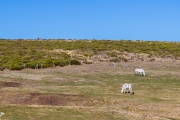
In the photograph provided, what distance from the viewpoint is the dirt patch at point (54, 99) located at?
73.2 feet

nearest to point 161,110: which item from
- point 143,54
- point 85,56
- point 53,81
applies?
point 53,81

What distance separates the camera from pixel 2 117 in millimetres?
17203

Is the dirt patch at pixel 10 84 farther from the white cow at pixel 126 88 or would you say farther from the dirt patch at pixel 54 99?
the white cow at pixel 126 88

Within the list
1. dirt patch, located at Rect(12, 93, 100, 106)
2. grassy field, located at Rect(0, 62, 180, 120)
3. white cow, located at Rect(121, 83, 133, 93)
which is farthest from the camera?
white cow, located at Rect(121, 83, 133, 93)

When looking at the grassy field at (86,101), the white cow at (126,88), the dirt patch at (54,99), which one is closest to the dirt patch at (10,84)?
the grassy field at (86,101)

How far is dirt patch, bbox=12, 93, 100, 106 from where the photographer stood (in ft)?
73.2

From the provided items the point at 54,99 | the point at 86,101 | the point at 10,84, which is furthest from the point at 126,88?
the point at 10,84

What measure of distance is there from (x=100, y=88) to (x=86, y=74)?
10.7 metres

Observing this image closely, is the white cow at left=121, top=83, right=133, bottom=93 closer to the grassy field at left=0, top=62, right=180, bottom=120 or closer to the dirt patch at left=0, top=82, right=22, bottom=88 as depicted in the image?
the grassy field at left=0, top=62, right=180, bottom=120

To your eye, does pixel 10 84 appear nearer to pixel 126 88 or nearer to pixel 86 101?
pixel 86 101

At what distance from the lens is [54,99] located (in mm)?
22922

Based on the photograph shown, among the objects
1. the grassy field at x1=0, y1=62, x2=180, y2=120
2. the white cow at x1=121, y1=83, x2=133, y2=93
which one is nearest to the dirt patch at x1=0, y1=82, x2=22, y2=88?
the grassy field at x1=0, y1=62, x2=180, y2=120

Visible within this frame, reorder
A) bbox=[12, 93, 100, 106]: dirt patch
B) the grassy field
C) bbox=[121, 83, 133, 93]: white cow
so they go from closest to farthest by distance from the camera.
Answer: the grassy field
bbox=[12, 93, 100, 106]: dirt patch
bbox=[121, 83, 133, 93]: white cow

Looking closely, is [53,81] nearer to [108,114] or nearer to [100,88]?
[100,88]
